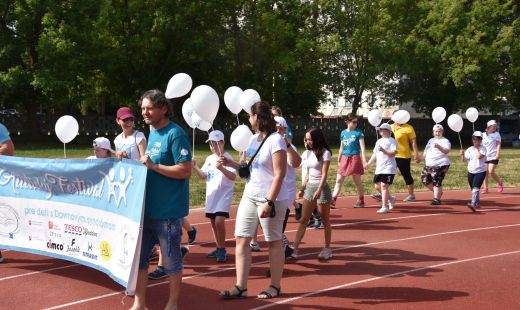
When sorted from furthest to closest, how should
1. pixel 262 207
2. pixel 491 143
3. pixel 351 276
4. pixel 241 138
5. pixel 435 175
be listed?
1. pixel 491 143
2. pixel 435 175
3. pixel 351 276
4. pixel 241 138
5. pixel 262 207

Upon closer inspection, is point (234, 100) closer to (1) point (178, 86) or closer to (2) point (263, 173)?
(1) point (178, 86)

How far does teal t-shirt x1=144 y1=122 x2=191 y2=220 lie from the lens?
209 inches

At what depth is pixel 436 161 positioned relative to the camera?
1308cm

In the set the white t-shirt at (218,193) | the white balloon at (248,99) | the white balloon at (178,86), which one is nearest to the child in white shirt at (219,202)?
the white t-shirt at (218,193)

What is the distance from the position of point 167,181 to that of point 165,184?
4 cm

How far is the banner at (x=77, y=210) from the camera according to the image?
5613 mm

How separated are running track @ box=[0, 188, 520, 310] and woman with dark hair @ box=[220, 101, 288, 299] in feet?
0.79

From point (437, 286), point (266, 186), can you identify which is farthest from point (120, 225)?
point (437, 286)

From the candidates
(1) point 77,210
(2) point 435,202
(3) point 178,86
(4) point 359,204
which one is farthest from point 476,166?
(1) point 77,210

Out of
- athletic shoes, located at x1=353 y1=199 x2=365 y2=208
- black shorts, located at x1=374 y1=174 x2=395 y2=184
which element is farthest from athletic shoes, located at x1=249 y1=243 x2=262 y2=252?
athletic shoes, located at x1=353 y1=199 x2=365 y2=208

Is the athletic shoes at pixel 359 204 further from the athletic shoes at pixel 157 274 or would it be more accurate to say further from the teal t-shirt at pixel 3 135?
the teal t-shirt at pixel 3 135

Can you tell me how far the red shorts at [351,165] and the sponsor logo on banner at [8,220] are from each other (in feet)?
22.1

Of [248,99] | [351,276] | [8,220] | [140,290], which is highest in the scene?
[248,99]

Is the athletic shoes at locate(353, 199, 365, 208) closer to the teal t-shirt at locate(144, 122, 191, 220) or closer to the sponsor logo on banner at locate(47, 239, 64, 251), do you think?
the sponsor logo on banner at locate(47, 239, 64, 251)
